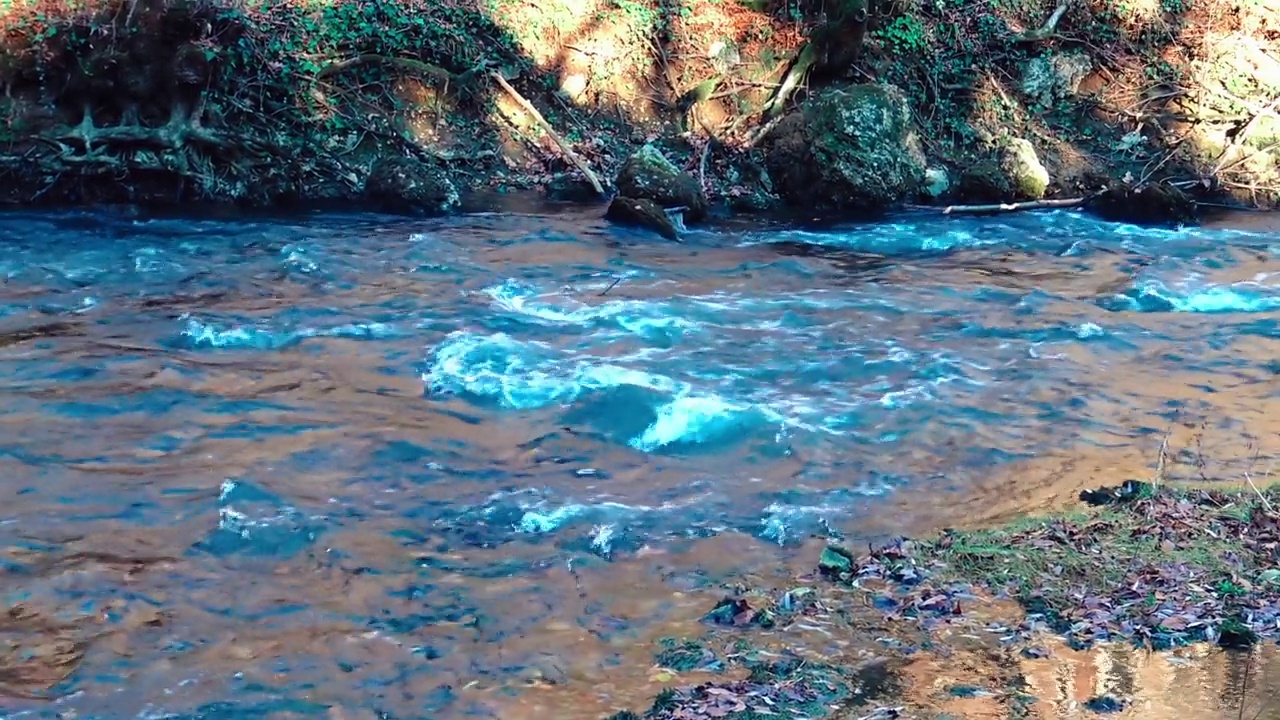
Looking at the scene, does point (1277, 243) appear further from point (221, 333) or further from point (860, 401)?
point (221, 333)

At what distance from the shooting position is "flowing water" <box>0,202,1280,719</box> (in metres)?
5.21

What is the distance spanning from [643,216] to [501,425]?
20.0 ft

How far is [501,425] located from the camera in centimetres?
792

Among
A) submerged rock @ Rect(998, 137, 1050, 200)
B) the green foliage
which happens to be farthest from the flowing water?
the green foliage

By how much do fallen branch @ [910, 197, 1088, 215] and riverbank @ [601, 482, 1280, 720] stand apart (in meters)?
9.10

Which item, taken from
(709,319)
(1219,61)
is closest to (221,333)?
(709,319)

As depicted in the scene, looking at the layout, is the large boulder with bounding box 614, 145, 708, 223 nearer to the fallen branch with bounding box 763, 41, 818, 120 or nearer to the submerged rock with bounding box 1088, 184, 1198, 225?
the fallen branch with bounding box 763, 41, 818, 120

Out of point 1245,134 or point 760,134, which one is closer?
point 760,134

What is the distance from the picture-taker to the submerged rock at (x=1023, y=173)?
1577 centimetres

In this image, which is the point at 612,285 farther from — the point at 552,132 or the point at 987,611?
the point at 987,611

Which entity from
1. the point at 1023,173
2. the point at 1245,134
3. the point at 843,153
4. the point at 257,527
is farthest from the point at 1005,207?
the point at 257,527

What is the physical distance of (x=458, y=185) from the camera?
1462cm

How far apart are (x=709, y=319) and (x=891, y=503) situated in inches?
157

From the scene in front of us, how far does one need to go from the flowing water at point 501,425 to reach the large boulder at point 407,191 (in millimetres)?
593
